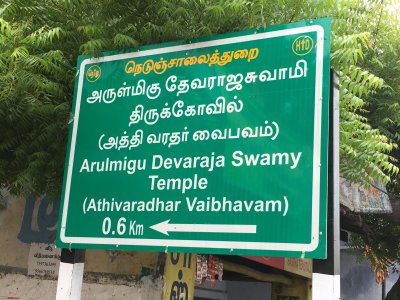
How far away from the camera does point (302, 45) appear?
3277mm

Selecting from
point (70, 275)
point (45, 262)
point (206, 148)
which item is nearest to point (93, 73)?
point (206, 148)

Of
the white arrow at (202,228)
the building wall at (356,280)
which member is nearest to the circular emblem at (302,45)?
the white arrow at (202,228)

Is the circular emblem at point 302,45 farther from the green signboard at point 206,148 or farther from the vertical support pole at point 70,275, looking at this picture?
the vertical support pole at point 70,275

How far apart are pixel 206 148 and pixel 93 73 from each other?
47.8 inches

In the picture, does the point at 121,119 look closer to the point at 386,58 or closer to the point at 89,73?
the point at 89,73

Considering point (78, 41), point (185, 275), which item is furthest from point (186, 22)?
point (185, 275)

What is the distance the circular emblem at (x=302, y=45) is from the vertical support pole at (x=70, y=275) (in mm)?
2058

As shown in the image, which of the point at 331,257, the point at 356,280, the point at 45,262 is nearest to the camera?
the point at 331,257

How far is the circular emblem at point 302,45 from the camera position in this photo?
3.25m

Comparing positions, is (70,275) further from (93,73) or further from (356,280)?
(356,280)

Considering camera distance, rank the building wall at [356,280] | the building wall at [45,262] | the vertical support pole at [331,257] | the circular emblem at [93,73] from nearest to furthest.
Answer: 1. the vertical support pole at [331,257]
2. the circular emblem at [93,73]
3. the building wall at [45,262]
4. the building wall at [356,280]

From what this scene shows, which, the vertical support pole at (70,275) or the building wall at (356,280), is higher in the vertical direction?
the building wall at (356,280)

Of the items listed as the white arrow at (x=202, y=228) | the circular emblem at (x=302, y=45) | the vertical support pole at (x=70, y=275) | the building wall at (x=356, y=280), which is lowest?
the vertical support pole at (x=70, y=275)

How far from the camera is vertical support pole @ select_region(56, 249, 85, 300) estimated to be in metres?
3.65
